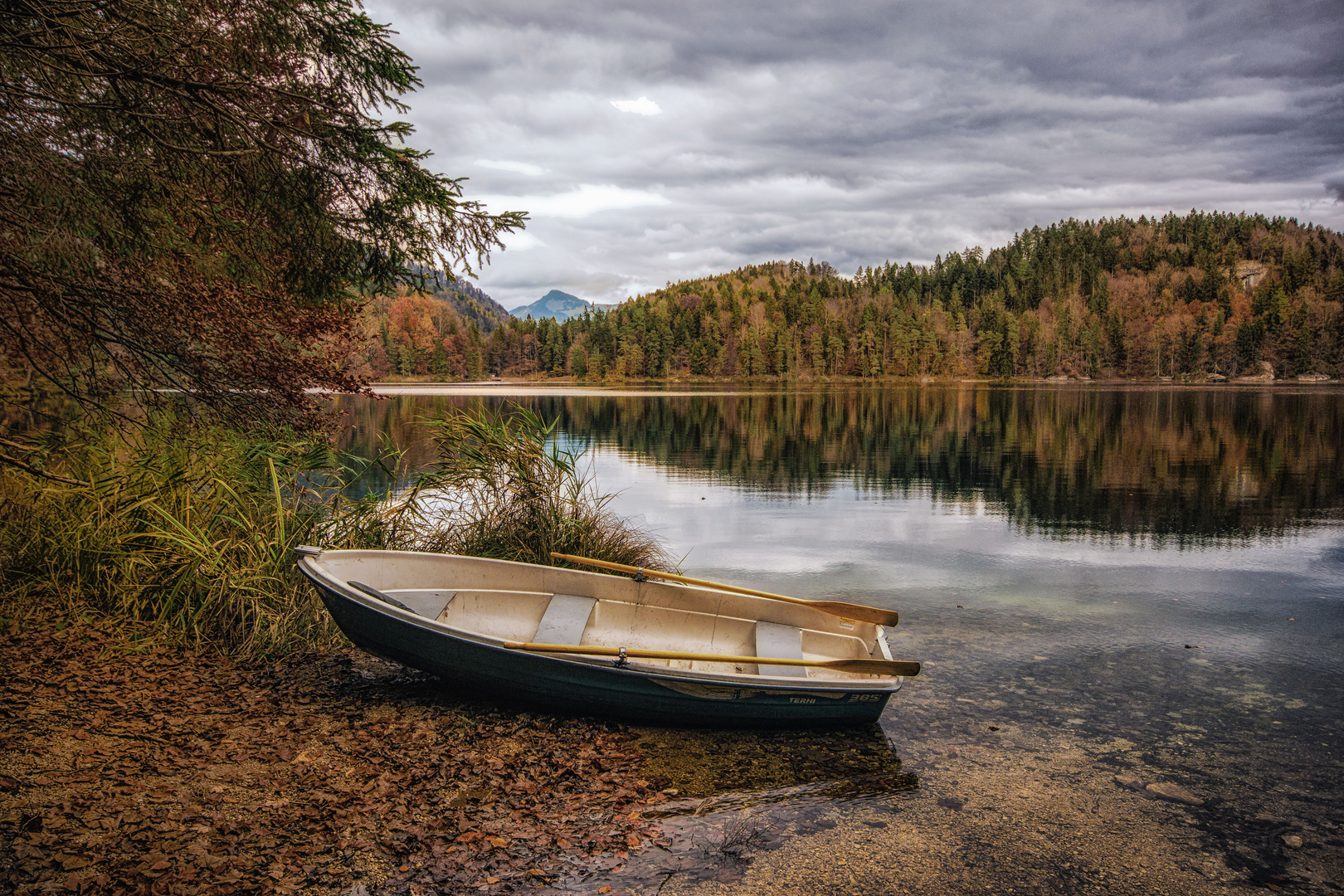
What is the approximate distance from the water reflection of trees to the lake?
8.0 inches

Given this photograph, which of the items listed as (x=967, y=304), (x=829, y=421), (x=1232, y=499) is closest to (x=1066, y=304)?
(x=967, y=304)

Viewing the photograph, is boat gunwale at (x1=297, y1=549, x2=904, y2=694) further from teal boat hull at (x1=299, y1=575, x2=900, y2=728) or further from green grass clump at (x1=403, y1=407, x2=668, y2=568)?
green grass clump at (x1=403, y1=407, x2=668, y2=568)

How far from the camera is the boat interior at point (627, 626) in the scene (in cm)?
715

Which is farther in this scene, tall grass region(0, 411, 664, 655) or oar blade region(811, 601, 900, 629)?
tall grass region(0, 411, 664, 655)

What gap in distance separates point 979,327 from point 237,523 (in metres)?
149

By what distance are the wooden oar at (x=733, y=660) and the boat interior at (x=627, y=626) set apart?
2.63 feet

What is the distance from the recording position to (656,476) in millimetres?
23531

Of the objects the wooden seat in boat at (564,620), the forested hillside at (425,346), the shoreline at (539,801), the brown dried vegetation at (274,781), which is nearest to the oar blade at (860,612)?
the shoreline at (539,801)

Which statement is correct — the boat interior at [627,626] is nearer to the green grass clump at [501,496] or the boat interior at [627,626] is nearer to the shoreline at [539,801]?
the shoreline at [539,801]

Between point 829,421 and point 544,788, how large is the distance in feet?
135

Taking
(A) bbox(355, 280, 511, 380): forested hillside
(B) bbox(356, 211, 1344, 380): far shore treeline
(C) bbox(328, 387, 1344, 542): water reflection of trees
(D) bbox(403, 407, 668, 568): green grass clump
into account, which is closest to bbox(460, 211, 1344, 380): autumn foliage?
(B) bbox(356, 211, 1344, 380): far shore treeline

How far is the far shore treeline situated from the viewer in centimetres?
12650

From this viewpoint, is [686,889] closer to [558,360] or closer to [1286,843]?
[1286,843]

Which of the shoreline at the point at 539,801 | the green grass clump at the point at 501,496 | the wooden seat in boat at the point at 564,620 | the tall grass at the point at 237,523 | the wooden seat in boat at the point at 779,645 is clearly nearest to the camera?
the shoreline at the point at 539,801
